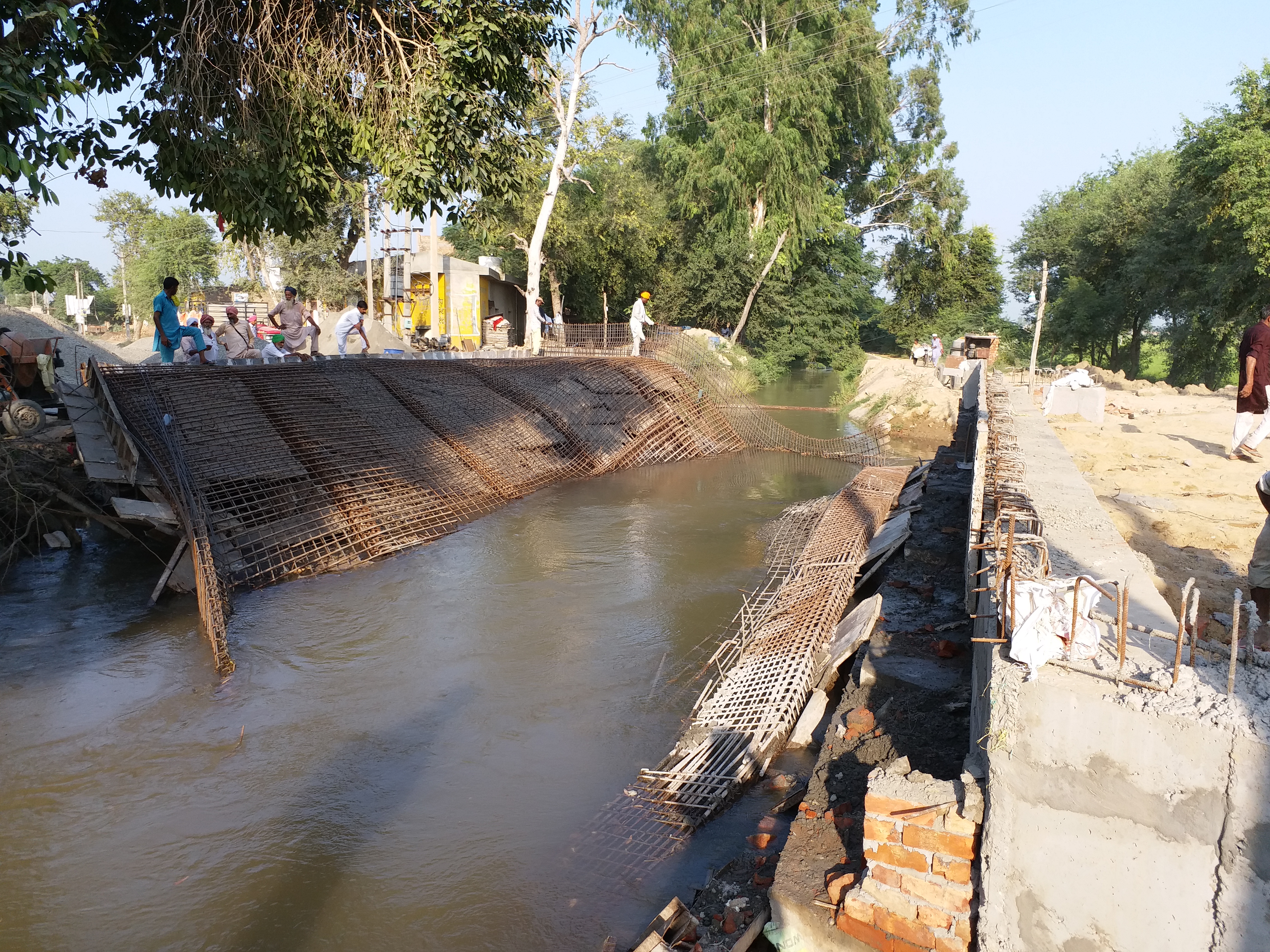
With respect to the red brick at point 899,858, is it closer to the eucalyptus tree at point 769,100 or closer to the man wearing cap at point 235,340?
the man wearing cap at point 235,340

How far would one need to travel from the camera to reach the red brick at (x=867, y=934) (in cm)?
255

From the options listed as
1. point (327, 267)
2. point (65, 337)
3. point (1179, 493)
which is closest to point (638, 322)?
point (1179, 493)

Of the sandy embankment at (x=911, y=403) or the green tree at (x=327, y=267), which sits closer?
the sandy embankment at (x=911, y=403)

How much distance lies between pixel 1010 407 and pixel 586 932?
8493 millimetres

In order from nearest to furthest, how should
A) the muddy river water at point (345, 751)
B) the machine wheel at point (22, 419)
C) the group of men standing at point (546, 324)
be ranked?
the muddy river water at point (345, 751)
the machine wheel at point (22, 419)
the group of men standing at point (546, 324)

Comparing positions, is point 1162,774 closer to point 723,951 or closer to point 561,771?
point 723,951

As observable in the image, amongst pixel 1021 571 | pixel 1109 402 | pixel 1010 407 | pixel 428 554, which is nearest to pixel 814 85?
pixel 1109 402

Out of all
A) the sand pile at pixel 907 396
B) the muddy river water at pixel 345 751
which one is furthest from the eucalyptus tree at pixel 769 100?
the muddy river water at pixel 345 751

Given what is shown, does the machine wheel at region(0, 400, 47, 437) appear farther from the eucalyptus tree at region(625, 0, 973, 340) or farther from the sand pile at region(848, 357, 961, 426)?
the eucalyptus tree at region(625, 0, 973, 340)

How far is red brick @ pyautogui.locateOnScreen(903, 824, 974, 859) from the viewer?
2455 millimetres

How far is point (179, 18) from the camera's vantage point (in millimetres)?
5355

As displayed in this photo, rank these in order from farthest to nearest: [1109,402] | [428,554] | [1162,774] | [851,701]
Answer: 1. [1109,402]
2. [428,554]
3. [851,701]
4. [1162,774]

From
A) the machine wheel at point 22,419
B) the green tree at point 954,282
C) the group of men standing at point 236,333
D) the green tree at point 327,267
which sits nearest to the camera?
the machine wheel at point 22,419

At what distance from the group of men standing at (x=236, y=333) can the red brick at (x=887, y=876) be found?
10.2 metres
